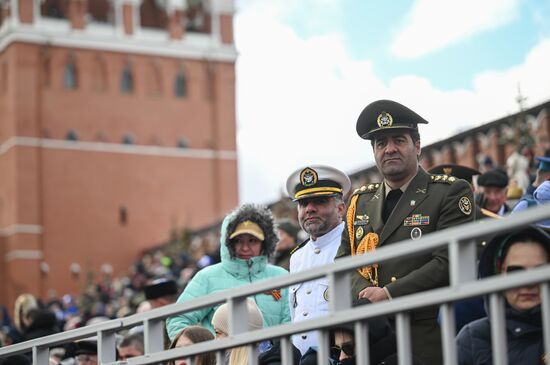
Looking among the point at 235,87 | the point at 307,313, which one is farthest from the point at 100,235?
the point at 307,313

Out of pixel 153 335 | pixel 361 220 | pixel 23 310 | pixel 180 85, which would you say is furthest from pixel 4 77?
pixel 153 335

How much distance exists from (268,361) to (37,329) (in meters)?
4.62

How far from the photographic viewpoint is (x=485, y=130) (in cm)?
1967

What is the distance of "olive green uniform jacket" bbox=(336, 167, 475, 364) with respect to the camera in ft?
15.2

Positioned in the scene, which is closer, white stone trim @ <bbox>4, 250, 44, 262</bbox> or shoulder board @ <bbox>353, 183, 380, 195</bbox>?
shoulder board @ <bbox>353, 183, 380, 195</bbox>

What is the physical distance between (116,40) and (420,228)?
4665 cm

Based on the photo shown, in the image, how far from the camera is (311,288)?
564 centimetres

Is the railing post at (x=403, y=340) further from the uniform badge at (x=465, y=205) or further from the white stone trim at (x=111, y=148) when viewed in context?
the white stone trim at (x=111, y=148)

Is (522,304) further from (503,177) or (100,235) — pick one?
(100,235)

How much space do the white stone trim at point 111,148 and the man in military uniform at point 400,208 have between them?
44645 mm

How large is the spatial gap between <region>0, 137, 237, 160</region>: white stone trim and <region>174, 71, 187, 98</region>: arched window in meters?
2.33

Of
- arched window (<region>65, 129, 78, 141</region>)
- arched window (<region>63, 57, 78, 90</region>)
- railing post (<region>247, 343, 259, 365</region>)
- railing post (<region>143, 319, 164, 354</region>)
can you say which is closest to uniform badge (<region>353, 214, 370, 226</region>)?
railing post (<region>143, 319, 164, 354</region>)

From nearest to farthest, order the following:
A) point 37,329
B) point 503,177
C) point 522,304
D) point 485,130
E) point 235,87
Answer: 1. point 522,304
2. point 503,177
3. point 37,329
4. point 485,130
5. point 235,87

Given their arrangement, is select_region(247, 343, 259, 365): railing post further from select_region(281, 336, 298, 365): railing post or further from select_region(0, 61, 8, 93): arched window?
select_region(0, 61, 8, 93): arched window
